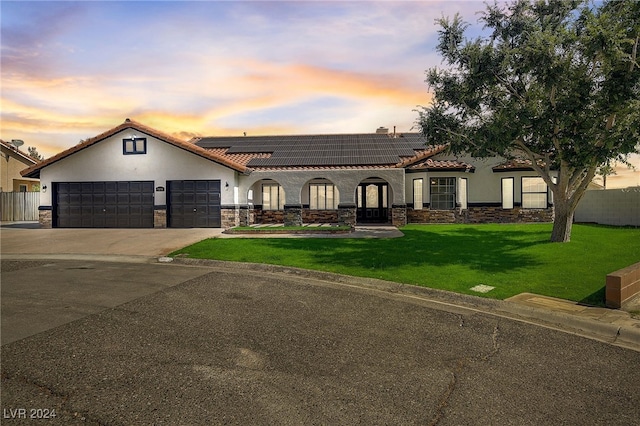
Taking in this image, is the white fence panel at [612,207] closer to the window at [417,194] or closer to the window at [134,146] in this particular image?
the window at [417,194]

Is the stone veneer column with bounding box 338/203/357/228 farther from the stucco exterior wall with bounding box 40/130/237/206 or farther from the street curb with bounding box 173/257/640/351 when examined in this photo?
the street curb with bounding box 173/257/640/351

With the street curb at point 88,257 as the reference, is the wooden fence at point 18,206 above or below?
above

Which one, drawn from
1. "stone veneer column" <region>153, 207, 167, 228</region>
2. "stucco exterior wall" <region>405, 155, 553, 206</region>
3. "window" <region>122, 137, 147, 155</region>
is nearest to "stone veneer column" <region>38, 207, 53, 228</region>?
"window" <region>122, 137, 147, 155</region>

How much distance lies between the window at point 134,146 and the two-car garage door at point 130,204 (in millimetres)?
1811

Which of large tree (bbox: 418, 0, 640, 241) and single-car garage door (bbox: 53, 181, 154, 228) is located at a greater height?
large tree (bbox: 418, 0, 640, 241)

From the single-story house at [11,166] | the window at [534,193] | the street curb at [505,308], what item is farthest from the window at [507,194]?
the single-story house at [11,166]

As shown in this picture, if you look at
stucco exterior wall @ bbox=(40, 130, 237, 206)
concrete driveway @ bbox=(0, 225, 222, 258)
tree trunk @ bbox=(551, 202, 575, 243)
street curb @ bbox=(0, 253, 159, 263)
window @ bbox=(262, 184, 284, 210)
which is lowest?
street curb @ bbox=(0, 253, 159, 263)

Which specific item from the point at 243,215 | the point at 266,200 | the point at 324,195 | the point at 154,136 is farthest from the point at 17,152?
the point at 324,195

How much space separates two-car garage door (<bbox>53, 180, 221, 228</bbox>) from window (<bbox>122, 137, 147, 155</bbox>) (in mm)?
1811

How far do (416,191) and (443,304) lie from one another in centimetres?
1791

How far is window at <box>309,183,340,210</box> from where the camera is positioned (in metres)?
25.9

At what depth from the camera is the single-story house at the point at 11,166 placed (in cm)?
3228

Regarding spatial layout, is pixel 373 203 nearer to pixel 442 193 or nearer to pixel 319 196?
pixel 319 196

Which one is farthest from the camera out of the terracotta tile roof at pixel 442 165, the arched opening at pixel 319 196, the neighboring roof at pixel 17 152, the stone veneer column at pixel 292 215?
the neighboring roof at pixel 17 152
